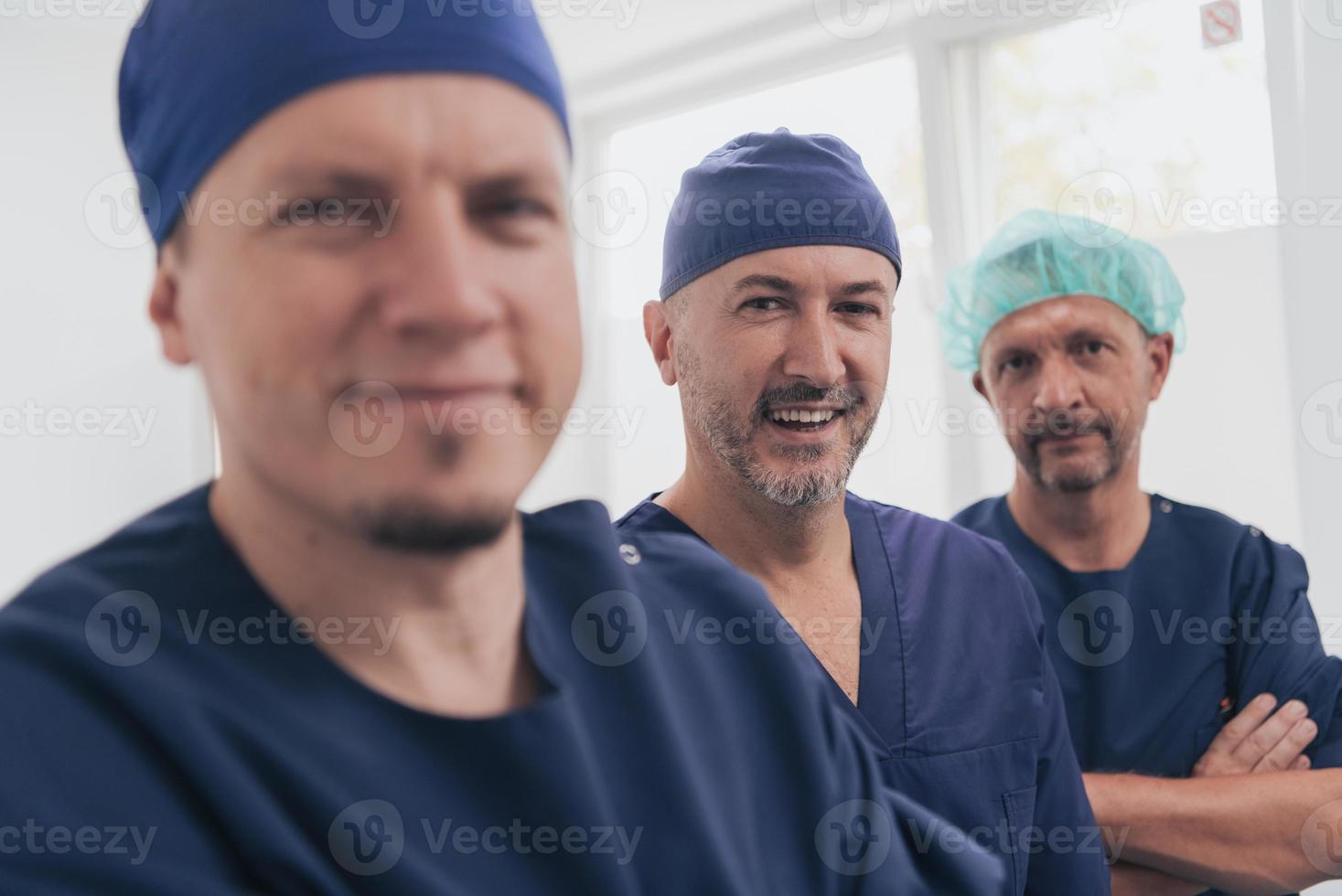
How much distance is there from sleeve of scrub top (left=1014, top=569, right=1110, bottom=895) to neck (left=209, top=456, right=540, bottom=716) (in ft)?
3.19

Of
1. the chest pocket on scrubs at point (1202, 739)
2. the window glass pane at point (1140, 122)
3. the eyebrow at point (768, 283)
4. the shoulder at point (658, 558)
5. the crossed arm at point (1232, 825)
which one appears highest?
the window glass pane at point (1140, 122)

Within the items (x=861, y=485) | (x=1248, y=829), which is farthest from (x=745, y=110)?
(x=1248, y=829)

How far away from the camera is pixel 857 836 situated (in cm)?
89

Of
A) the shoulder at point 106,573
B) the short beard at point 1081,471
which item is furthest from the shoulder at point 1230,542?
the shoulder at point 106,573

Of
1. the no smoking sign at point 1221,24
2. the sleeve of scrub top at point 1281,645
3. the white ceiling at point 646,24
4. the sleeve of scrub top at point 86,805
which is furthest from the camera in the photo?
the white ceiling at point 646,24

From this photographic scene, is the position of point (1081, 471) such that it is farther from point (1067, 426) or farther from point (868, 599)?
point (868, 599)

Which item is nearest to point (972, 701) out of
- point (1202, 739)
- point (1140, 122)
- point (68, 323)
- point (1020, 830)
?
point (1020, 830)

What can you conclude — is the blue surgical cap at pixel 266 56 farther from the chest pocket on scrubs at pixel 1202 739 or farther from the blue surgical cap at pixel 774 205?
the chest pocket on scrubs at pixel 1202 739

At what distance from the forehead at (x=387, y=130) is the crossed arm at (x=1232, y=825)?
1467mm

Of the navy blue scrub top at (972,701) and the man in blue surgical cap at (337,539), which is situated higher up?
the man in blue surgical cap at (337,539)

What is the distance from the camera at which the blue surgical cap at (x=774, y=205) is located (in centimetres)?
162

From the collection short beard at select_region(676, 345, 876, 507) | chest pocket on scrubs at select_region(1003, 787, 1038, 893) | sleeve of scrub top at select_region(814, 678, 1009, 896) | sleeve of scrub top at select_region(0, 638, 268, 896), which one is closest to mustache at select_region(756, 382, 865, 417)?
short beard at select_region(676, 345, 876, 507)

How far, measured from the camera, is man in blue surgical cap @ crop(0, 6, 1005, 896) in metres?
0.62

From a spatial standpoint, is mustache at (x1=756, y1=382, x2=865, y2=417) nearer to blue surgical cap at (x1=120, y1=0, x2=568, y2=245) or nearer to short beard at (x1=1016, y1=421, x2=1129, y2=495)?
short beard at (x1=1016, y1=421, x2=1129, y2=495)
